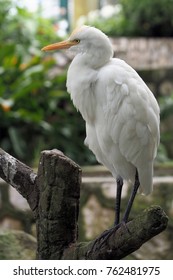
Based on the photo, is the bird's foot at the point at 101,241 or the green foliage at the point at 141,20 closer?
the bird's foot at the point at 101,241

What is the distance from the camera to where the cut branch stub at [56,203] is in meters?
2.58

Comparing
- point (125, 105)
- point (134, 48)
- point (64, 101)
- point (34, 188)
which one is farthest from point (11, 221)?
point (134, 48)

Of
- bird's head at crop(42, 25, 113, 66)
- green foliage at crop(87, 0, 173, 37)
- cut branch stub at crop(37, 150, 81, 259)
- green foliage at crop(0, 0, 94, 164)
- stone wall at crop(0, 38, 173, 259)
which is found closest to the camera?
bird's head at crop(42, 25, 113, 66)

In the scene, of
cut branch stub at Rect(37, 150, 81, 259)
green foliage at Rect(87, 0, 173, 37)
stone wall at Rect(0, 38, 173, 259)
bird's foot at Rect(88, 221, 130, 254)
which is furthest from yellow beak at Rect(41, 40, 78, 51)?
green foliage at Rect(87, 0, 173, 37)

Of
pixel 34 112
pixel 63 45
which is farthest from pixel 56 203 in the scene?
pixel 34 112

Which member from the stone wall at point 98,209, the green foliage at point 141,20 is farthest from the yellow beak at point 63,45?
the green foliage at point 141,20

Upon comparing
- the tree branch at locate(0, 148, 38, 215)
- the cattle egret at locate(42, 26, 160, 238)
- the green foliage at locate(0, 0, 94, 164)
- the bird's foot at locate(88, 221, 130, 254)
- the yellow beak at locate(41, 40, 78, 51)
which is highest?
the yellow beak at locate(41, 40, 78, 51)

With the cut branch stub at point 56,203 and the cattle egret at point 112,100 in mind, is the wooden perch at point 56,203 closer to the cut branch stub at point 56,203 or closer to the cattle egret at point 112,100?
the cut branch stub at point 56,203

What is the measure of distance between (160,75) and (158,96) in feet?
0.71

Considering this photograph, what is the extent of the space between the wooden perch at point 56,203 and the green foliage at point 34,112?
3.03 metres

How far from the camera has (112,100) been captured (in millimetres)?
2580

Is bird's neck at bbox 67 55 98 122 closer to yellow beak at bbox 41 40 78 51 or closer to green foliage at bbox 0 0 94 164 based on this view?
yellow beak at bbox 41 40 78 51

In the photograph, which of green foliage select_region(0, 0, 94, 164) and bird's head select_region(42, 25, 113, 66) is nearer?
bird's head select_region(42, 25, 113, 66)

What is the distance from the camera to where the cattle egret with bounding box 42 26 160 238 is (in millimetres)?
2518
